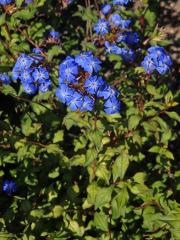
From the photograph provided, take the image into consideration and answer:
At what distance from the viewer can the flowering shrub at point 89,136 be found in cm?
361

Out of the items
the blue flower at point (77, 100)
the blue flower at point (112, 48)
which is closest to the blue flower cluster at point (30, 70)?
the blue flower at point (77, 100)

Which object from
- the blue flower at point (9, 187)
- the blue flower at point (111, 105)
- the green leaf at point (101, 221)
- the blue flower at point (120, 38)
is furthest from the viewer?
the blue flower at point (120, 38)

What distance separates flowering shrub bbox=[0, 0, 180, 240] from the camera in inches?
142

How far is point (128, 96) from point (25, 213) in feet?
4.85

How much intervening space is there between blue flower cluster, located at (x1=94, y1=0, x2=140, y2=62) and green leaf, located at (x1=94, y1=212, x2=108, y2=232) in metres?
1.66

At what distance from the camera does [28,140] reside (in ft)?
13.7

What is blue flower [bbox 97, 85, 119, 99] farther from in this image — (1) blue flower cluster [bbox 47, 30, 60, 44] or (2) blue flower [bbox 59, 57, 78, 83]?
(1) blue flower cluster [bbox 47, 30, 60, 44]

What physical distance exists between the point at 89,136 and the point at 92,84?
53 cm

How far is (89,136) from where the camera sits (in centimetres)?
366

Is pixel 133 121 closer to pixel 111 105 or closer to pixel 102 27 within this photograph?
pixel 111 105

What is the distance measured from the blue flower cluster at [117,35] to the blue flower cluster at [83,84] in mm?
1082

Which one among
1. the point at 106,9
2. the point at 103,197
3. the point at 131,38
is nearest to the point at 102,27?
the point at 131,38

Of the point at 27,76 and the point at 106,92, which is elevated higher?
the point at 27,76

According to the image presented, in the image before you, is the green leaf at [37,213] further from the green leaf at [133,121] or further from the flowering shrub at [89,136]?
the green leaf at [133,121]
